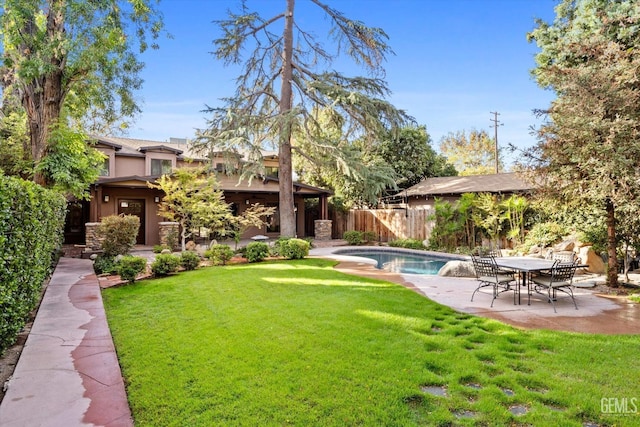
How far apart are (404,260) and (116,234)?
36.0 ft

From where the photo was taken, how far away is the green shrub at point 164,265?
10305 mm

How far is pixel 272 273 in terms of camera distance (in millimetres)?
10258

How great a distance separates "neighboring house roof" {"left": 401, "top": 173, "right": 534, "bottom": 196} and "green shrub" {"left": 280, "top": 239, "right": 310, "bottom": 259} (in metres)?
10.2

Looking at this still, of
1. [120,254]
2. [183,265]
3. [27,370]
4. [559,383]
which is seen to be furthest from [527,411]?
[120,254]

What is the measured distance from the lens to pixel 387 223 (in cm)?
2077

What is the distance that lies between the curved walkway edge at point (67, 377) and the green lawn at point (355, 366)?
0.23 m

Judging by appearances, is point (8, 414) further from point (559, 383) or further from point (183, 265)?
point (183, 265)

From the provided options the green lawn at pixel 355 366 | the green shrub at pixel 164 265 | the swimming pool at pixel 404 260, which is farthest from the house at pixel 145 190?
the green lawn at pixel 355 366

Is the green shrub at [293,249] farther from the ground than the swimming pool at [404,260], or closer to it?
farther from the ground

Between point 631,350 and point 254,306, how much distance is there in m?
5.53

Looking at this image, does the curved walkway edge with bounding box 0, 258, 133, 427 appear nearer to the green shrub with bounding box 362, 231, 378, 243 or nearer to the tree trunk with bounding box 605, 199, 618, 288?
the tree trunk with bounding box 605, 199, 618, 288

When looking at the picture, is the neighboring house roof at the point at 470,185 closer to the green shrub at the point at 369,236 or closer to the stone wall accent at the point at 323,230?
the green shrub at the point at 369,236

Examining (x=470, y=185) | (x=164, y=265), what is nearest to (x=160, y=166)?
(x=164, y=265)

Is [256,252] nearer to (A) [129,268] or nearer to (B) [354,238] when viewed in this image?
(A) [129,268]
